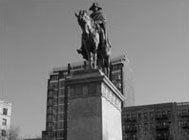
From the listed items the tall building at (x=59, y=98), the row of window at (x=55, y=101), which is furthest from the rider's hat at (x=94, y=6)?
the row of window at (x=55, y=101)

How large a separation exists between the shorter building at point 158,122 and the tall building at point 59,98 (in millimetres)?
20330

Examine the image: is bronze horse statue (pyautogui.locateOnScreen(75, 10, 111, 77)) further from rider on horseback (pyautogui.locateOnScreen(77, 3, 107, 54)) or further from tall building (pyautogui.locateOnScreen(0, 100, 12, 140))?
tall building (pyautogui.locateOnScreen(0, 100, 12, 140))

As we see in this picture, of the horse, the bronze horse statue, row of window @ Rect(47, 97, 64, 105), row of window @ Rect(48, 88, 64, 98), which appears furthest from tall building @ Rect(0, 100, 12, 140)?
the horse

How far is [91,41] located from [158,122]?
72.0 metres

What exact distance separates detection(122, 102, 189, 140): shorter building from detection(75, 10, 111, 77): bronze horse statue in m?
69.1

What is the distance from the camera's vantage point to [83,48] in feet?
47.8

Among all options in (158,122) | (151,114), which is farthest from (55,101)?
(158,122)

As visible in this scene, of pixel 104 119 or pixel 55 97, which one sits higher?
pixel 55 97

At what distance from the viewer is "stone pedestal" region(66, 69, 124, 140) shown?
1265 cm

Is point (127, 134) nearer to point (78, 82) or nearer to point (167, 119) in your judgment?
point (167, 119)

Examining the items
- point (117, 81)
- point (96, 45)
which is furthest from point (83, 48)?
point (117, 81)

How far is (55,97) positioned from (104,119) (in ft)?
351

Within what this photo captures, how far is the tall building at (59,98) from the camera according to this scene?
107 metres

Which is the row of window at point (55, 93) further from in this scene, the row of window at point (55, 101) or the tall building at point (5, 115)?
the tall building at point (5, 115)
